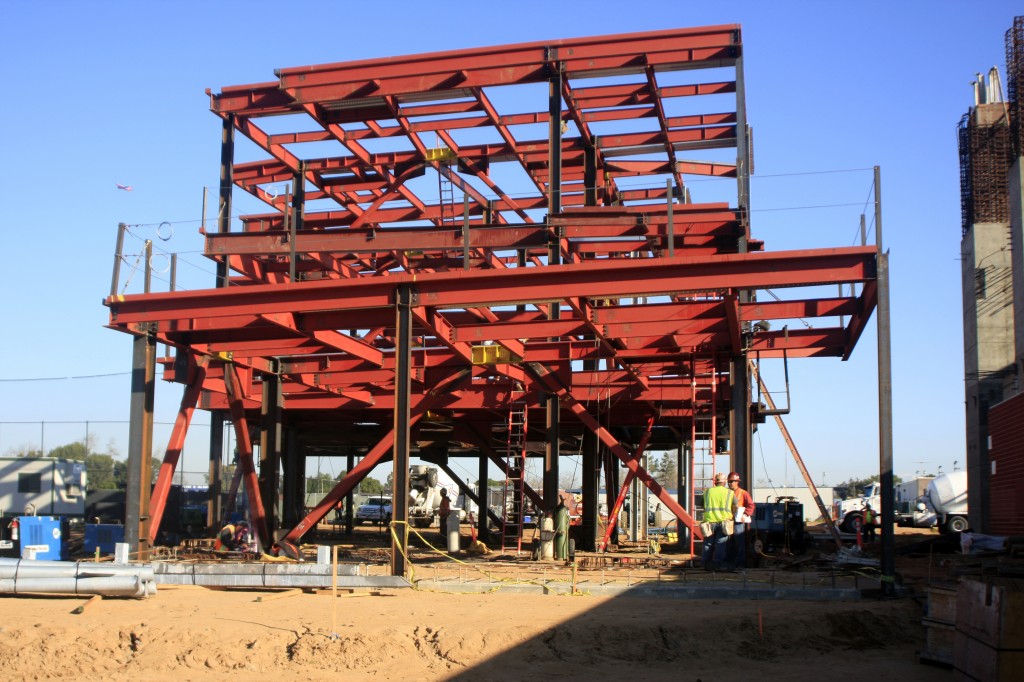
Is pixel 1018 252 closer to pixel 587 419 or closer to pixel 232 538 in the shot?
pixel 587 419

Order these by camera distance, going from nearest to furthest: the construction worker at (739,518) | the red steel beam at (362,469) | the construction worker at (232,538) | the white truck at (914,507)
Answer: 1. the construction worker at (739,518)
2. the red steel beam at (362,469)
3. the construction worker at (232,538)
4. the white truck at (914,507)

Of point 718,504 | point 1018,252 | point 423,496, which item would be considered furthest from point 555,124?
point 423,496

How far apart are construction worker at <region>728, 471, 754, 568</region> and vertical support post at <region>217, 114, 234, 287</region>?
1279 cm

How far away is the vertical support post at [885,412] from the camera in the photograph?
15.4m

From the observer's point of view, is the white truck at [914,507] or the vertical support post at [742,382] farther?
the white truck at [914,507]

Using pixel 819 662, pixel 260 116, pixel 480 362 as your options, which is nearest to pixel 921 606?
pixel 819 662

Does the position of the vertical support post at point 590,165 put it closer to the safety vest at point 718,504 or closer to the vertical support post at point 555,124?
the vertical support post at point 555,124

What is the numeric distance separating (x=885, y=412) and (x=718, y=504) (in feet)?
10.3

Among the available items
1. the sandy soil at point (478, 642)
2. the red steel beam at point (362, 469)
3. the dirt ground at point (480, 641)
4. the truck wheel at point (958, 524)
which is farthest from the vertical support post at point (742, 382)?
the truck wheel at point (958, 524)

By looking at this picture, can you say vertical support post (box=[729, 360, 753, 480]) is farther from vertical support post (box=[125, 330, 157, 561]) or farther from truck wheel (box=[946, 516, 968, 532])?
truck wheel (box=[946, 516, 968, 532])

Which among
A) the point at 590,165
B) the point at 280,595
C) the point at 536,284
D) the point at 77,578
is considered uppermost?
the point at 590,165

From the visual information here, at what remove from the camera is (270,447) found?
2377 centimetres

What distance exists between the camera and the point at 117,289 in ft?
62.7

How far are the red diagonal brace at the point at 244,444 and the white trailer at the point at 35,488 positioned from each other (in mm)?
9093
